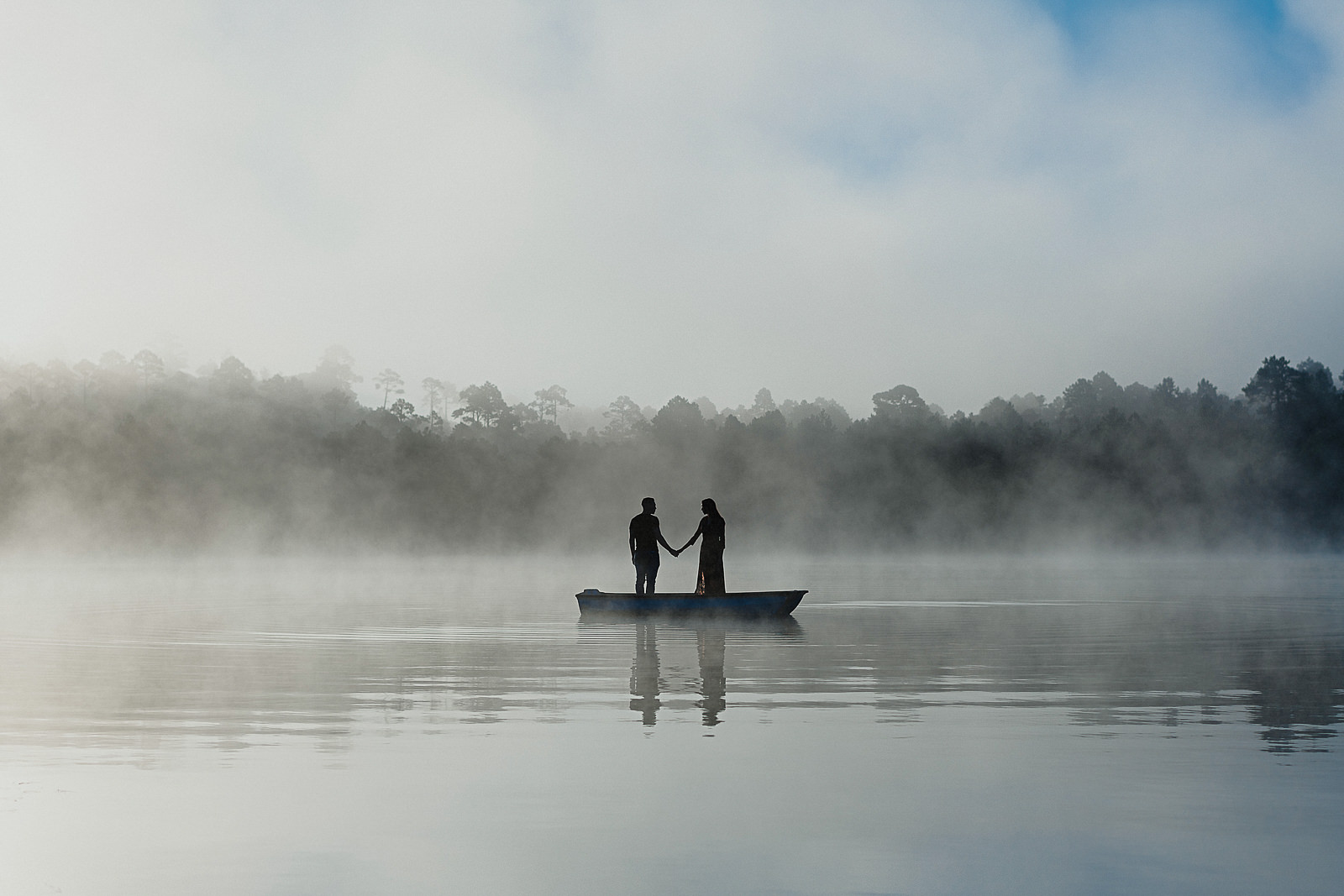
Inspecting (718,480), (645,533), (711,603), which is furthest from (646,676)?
(718,480)

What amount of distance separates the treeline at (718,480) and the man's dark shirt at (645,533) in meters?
69.2

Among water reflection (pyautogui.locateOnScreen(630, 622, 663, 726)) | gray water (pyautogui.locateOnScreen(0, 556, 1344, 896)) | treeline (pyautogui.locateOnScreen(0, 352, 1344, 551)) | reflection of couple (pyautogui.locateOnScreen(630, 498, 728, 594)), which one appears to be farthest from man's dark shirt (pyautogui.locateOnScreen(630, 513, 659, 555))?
treeline (pyautogui.locateOnScreen(0, 352, 1344, 551))

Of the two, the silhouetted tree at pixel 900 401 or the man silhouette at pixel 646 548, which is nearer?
the man silhouette at pixel 646 548

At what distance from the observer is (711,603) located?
2456 cm

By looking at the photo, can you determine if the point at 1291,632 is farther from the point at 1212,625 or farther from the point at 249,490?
the point at 249,490

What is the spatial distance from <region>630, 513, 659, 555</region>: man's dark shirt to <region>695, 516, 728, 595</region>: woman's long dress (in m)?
1.16

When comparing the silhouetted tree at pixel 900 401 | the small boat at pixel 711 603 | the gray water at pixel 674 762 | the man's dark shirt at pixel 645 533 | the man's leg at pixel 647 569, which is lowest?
the gray water at pixel 674 762

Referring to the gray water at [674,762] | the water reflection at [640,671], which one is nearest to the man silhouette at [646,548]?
the water reflection at [640,671]

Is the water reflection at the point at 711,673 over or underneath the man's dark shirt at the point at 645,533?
underneath

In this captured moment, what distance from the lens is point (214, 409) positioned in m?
112

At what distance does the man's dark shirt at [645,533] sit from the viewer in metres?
26.7

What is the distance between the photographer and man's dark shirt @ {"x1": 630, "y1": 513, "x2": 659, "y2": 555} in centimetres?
2667

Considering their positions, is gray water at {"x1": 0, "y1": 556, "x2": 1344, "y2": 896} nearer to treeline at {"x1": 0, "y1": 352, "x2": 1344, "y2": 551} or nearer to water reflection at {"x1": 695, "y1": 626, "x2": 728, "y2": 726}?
water reflection at {"x1": 695, "y1": 626, "x2": 728, "y2": 726}

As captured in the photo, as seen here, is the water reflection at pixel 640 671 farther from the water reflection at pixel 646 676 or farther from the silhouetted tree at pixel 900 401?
the silhouetted tree at pixel 900 401
